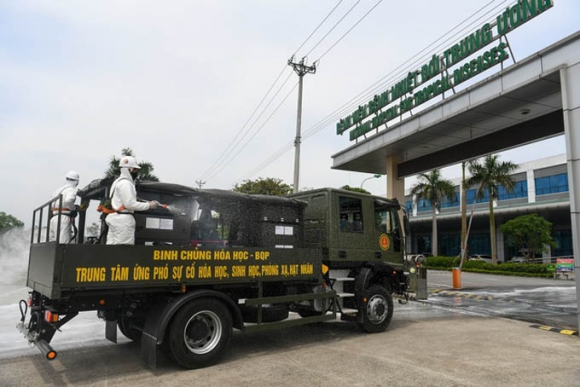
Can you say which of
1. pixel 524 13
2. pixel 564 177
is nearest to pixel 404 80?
pixel 524 13

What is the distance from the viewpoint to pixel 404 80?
1650cm

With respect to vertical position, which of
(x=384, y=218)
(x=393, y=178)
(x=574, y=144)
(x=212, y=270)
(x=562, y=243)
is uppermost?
(x=393, y=178)

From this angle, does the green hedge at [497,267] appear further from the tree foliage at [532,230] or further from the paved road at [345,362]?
the paved road at [345,362]

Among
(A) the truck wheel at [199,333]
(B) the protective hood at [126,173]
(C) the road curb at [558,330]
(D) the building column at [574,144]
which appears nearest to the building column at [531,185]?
(C) the road curb at [558,330]

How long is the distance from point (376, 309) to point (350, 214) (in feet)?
6.28

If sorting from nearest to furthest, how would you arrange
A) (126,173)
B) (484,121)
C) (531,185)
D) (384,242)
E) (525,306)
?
(126,173) < (384,242) < (525,306) < (484,121) < (531,185)

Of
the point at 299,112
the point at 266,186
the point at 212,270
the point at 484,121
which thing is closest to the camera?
the point at 212,270

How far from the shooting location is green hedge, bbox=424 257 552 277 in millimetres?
29219

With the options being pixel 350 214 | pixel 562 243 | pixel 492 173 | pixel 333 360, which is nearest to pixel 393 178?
pixel 350 214

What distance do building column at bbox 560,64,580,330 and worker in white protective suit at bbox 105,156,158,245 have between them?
791 cm

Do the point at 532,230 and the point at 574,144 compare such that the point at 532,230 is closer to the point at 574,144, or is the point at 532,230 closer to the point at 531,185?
the point at 531,185

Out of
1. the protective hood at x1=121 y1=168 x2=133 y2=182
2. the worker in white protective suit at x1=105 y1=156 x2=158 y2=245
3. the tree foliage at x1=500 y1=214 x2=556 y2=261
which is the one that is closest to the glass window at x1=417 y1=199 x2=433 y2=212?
the tree foliage at x1=500 y1=214 x2=556 y2=261

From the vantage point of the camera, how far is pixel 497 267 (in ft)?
106

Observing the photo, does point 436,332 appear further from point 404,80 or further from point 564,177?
point 564,177
